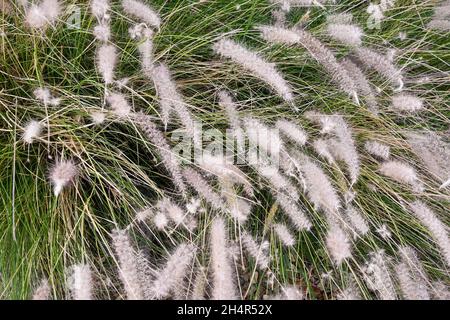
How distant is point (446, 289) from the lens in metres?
2.54

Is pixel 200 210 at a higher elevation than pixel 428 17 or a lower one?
lower

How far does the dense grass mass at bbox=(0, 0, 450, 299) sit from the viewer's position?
243cm

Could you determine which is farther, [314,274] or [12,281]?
[314,274]

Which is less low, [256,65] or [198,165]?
[256,65]

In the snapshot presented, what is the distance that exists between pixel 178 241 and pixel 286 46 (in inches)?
51.6

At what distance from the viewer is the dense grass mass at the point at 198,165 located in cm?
243

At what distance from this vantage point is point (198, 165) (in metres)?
2.53

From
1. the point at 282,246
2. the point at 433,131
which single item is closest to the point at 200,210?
the point at 282,246

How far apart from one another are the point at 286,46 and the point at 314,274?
4.35 ft
